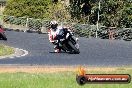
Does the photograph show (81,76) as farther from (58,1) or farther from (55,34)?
(58,1)

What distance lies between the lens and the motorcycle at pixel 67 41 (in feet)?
82.1

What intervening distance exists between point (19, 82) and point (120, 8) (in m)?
34.7

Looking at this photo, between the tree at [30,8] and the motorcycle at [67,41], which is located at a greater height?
the motorcycle at [67,41]

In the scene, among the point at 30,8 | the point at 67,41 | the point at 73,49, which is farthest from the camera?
the point at 30,8

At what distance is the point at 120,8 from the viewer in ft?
148

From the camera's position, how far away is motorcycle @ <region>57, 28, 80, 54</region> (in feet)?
82.1

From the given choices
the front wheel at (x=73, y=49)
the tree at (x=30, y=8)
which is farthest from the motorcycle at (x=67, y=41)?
the tree at (x=30, y=8)

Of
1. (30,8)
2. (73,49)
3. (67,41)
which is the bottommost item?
(30,8)

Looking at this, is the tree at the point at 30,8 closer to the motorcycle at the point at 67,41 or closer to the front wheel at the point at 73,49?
the motorcycle at the point at 67,41

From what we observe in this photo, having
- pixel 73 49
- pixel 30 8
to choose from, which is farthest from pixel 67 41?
pixel 30 8

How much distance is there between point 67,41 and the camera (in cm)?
2527

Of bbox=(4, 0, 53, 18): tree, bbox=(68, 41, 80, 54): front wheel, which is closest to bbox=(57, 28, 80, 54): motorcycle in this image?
bbox=(68, 41, 80, 54): front wheel

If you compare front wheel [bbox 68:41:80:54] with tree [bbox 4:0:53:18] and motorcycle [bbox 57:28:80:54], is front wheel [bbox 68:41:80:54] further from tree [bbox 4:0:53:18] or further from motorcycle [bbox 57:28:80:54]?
tree [bbox 4:0:53:18]

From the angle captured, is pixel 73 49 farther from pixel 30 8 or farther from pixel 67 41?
pixel 30 8
